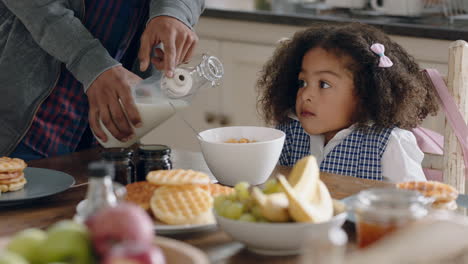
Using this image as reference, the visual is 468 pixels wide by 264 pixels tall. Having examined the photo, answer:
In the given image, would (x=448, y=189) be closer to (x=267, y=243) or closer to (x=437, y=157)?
(x=267, y=243)

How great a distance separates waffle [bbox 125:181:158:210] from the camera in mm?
1221

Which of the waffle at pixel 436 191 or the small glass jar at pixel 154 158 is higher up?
the small glass jar at pixel 154 158

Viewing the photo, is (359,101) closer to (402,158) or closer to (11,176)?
(402,158)

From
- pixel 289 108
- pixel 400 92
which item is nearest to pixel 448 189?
pixel 400 92

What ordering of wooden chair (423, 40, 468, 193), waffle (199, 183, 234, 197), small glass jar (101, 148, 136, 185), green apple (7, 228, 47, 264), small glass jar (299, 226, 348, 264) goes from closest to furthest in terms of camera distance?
small glass jar (299, 226, 348, 264), green apple (7, 228, 47, 264), waffle (199, 183, 234, 197), small glass jar (101, 148, 136, 185), wooden chair (423, 40, 468, 193)

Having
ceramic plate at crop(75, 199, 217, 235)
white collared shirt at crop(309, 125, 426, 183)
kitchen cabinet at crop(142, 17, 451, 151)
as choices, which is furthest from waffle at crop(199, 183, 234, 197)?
kitchen cabinet at crop(142, 17, 451, 151)

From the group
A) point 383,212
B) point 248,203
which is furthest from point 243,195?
point 383,212

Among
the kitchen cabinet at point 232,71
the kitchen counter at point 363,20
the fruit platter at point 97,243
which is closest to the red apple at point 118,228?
the fruit platter at point 97,243

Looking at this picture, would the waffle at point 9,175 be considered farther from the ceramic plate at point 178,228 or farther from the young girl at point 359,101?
the young girl at point 359,101

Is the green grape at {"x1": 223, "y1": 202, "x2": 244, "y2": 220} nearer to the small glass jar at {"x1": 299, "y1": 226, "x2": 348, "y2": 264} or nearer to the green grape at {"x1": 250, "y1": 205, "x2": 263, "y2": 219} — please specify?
the green grape at {"x1": 250, "y1": 205, "x2": 263, "y2": 219}

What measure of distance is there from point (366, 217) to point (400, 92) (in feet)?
3.59

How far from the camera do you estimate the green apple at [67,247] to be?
0.76 m

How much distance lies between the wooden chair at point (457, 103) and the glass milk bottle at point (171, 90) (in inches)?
24.4

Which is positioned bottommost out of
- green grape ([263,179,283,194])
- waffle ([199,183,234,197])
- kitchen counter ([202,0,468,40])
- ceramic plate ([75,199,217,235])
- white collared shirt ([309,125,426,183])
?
white collared shirt ([309,125,426,183])
